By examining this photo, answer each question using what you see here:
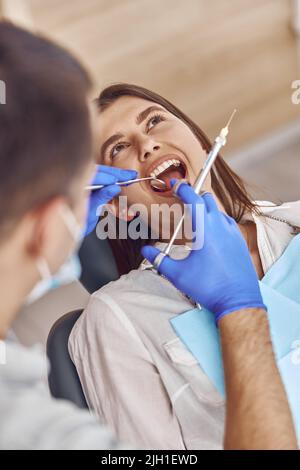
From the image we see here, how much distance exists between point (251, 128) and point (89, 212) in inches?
75.5

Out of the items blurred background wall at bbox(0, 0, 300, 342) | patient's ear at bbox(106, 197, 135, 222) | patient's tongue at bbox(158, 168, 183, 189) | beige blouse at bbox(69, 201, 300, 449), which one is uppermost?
blurred background wall at bbox(0, 0, 300, 342)

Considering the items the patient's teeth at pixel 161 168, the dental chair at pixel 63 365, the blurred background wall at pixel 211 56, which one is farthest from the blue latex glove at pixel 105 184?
the blurred background wall at pixel 211 56

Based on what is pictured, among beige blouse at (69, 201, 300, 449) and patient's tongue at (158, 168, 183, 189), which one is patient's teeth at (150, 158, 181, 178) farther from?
beige blouse at (69, 201, 300, 449)

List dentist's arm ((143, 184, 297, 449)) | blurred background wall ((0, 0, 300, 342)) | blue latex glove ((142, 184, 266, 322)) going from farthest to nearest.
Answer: blurred background wall ((0, 0, 300, 342)), blue latex glove ((142, 184, 266, 322)), dentist's arm ((143, 184, 297, 449))

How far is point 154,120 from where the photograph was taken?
46.5 inches

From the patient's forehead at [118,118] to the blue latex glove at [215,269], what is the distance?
234 millimetres

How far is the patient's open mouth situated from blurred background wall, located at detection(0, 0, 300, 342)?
0.98 meters

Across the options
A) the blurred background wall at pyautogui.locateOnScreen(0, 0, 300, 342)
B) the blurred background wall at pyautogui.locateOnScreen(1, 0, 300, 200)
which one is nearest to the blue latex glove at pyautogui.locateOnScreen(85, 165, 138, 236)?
the blurred background wall at pyautogui.locateOnScreen(0, 0, 300, 342)

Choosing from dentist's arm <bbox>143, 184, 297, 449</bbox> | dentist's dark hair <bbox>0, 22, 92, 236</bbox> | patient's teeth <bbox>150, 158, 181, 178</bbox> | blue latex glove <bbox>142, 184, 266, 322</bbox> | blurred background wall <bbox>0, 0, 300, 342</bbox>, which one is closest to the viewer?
dentist's dark hair <bbox>0, 22, 92, 236</bbox>

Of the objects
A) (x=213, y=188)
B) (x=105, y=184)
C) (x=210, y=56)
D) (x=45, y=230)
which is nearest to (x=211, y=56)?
(x=210, y=56)

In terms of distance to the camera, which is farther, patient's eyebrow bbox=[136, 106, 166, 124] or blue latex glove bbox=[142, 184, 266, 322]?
patient's eyebrow bbox=[136, 106, 166, 124]

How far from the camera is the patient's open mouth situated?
1137 mm

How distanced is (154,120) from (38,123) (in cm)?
65

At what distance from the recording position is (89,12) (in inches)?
88.7
